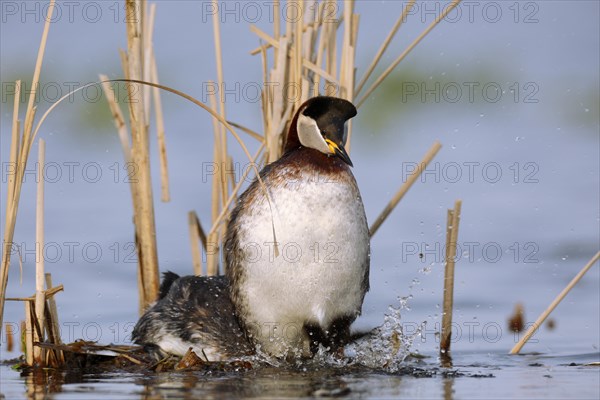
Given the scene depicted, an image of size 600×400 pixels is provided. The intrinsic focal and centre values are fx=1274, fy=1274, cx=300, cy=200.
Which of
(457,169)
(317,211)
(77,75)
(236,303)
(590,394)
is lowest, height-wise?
(590,394)

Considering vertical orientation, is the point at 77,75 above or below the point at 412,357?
above

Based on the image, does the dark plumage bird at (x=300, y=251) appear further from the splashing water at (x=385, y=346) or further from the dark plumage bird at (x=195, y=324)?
the splashing water at (x=385, y=346)

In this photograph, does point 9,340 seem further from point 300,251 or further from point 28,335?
point 300,251

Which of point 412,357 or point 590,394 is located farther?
point 412,357

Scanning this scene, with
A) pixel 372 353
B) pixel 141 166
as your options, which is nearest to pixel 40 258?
pixel 141 166

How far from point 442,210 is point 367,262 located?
186 inches

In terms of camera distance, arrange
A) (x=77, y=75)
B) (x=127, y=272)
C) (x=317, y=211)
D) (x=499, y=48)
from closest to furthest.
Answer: (x=317, y=211)
(x=127, y=272)
(x=77, y=75)
(x=499, y=48)

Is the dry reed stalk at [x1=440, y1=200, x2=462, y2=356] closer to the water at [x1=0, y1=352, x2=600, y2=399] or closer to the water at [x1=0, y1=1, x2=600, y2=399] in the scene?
the water at [x1=0, y1=1, x2=600, y2=399]

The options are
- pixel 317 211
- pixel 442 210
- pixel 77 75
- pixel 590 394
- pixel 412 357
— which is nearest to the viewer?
pixel 590 394

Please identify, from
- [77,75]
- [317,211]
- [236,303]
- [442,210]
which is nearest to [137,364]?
[236,303]

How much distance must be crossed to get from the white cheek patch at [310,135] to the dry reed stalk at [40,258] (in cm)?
153

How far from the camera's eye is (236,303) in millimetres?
7812

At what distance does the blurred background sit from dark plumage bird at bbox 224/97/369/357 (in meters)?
0.52

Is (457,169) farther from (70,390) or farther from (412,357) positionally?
(70,390)
